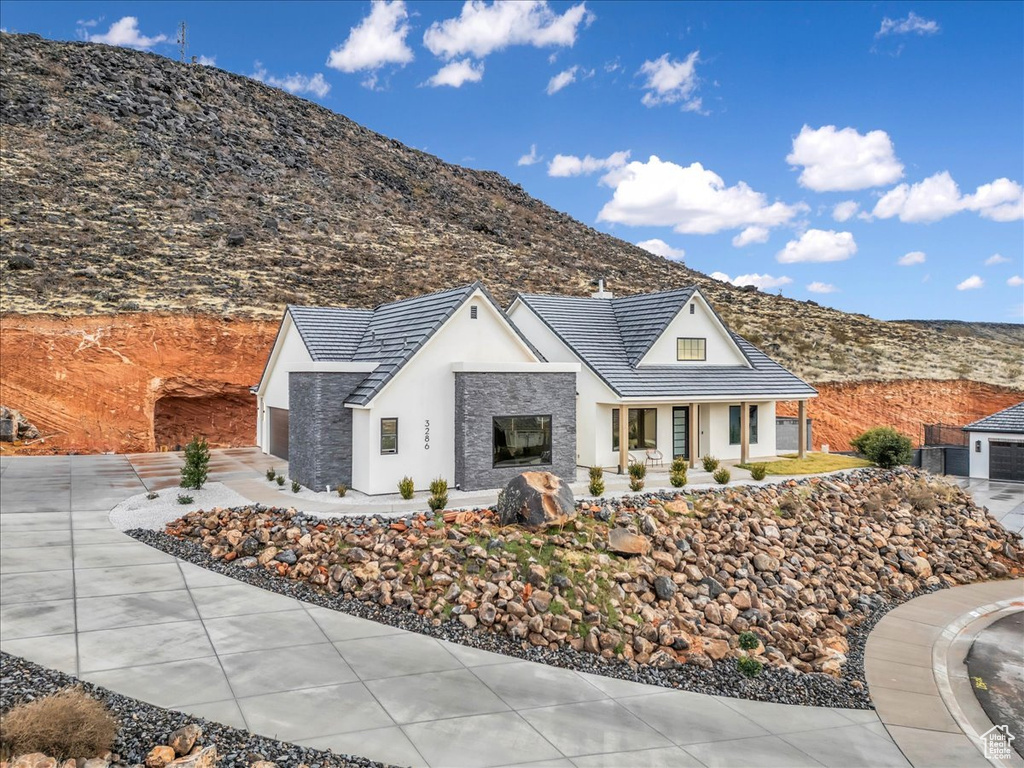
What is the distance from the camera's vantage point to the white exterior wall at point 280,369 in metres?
24.5

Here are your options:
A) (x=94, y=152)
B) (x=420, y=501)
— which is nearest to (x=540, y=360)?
(x=420, y=501)

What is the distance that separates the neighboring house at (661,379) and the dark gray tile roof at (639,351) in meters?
0.05

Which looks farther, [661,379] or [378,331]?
[661,379]

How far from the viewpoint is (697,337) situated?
88.7ft

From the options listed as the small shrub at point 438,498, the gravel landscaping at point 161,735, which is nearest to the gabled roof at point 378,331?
the small shrub at point 438,498

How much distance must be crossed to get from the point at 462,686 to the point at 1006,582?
17.0m

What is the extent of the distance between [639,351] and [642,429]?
111 inches

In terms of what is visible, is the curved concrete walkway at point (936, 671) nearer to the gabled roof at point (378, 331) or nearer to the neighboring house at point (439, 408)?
the neighboring house at point (439, 408)

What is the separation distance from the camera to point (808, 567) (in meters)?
17.7

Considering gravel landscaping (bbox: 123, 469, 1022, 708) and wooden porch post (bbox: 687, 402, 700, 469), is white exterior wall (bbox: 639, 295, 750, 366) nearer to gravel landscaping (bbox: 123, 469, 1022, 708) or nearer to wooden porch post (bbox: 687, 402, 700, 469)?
wooden porch post (bbox: 687, 402, 700, 469)

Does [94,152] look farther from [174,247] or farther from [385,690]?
[385,690]

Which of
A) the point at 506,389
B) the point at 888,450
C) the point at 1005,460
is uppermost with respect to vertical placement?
the point at 506,389

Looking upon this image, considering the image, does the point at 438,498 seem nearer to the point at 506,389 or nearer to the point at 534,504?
the point at 534,504

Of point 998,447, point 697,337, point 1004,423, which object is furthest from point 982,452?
point 697,337
